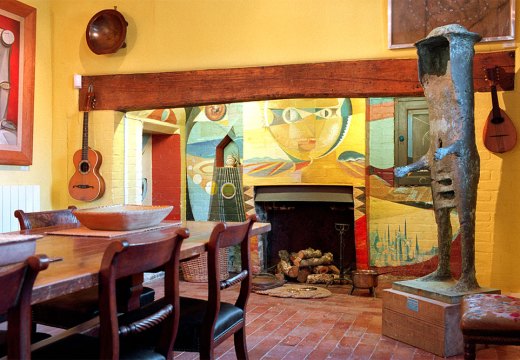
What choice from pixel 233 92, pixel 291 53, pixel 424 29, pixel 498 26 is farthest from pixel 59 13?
pixel 498 26

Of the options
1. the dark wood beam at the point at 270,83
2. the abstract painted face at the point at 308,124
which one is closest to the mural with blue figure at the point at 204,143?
the abstract painted face at the point at 308,124

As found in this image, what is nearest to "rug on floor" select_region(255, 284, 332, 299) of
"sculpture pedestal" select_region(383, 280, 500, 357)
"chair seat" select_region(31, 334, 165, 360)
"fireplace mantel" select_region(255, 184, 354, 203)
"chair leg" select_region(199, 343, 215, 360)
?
"fireplace mantel" select_region(255, 184, 354, 203)

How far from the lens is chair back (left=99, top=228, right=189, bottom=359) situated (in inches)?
62.8

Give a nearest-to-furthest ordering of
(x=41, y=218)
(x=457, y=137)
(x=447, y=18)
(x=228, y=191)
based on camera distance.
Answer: (x=41, y=218)
(x=457, y=137)
(x=447, y=18)
(x=228, y=191)

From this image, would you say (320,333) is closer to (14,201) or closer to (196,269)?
(196,269)

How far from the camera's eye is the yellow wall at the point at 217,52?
3883 millimetres

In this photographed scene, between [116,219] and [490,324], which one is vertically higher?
[116,219]

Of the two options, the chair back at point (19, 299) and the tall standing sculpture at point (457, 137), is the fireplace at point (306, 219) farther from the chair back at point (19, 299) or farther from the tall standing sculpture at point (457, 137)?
the chair back at point (19, 299)

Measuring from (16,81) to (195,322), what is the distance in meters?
3.02

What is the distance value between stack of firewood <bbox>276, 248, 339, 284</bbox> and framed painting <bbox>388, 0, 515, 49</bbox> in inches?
112

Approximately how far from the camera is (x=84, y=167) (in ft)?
15.6

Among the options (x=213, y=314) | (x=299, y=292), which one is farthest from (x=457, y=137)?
(x=299, y=292)

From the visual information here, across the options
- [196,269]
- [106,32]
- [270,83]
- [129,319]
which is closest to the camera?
[129,319]

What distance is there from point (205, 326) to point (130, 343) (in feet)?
1.18
